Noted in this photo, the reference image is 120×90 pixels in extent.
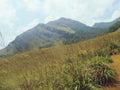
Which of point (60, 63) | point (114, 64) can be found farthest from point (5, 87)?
point (114, 64)

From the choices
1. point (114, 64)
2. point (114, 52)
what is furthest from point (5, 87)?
point (114, 52)

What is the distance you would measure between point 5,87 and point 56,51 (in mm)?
3178

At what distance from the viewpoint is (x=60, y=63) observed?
1098 cm

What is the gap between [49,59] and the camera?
394 inches

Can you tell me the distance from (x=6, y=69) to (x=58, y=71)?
187 centimetres

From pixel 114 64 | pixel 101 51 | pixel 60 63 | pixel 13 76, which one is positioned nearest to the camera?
pixel 13 76

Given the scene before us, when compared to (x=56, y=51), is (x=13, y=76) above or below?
below

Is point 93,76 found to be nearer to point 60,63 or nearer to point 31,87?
point 60,63

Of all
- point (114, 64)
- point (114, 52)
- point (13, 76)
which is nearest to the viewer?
point (13, 76)

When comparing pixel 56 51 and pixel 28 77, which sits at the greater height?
pixel 56 51

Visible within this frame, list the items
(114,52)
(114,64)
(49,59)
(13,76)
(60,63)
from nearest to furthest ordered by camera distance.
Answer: (13,76), (49,59), (60,63), (114,64), (114,52)

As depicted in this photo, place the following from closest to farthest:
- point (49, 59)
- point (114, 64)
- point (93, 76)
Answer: point (49, 59) < point (93, 76) < point (114, 64)

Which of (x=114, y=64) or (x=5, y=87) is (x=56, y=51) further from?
(x=114, y=64)

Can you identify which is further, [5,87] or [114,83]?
[114,83]
